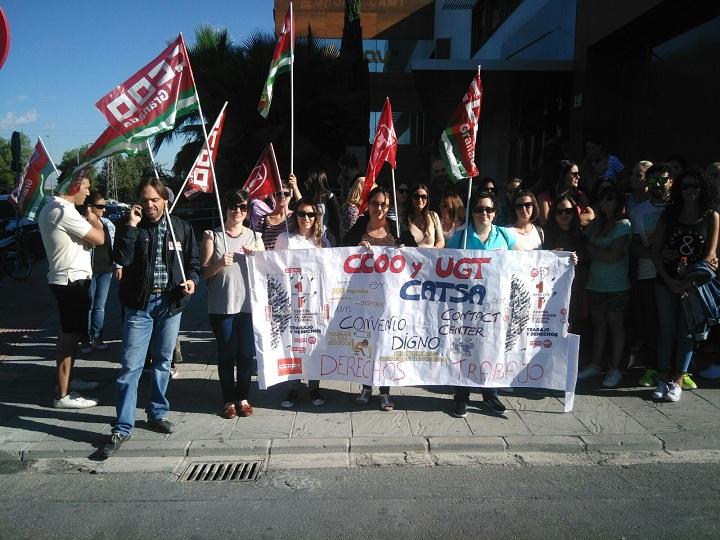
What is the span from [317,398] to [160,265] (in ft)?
6.12

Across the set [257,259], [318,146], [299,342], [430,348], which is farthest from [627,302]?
[318,146]

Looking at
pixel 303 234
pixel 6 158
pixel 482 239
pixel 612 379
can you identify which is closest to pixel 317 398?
pixel 303 234

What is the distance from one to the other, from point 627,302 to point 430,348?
2.21 meters

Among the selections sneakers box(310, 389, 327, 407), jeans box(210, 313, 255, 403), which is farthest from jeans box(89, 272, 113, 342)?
sneakers box(310, 389, 327, 407)

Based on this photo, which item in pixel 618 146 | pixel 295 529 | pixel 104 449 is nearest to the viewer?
pixel 295 529

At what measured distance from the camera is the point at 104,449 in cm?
455

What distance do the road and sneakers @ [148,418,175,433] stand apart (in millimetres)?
627

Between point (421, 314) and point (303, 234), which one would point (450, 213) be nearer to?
point (421, 314)

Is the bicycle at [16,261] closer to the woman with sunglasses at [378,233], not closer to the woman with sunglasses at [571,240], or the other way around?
the woman with sunglasses at [378,233]

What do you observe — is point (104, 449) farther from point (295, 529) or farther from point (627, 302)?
point (627, 302)

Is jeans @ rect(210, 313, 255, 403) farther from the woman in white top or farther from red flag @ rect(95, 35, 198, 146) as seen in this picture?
the woman in white top

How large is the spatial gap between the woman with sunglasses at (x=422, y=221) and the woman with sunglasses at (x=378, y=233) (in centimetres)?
13

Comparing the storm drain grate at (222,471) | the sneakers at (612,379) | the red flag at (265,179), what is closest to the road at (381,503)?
the storm drain grate at (222,471)

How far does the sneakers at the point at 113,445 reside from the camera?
4.54 m
